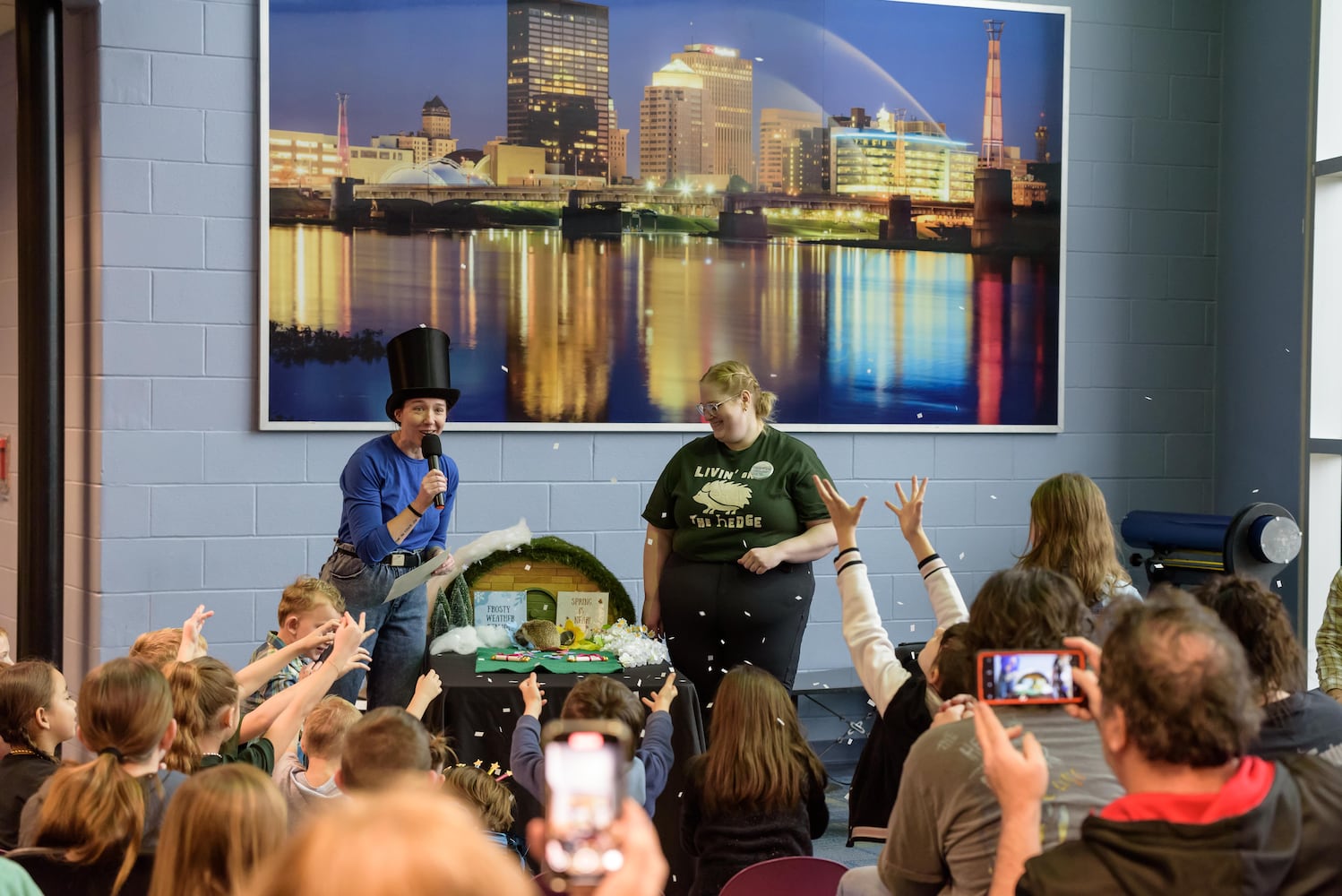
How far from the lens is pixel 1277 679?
2.01 metres

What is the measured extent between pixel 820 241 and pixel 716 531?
166 centimetres

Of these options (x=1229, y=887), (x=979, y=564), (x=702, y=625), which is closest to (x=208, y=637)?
(x=702, y=625)

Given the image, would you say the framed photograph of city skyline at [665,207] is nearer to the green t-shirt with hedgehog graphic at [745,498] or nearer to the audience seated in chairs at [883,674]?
the green t-shirt with hedgehog graphic at [745,498]

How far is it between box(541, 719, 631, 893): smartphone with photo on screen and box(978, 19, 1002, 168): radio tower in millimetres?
4734

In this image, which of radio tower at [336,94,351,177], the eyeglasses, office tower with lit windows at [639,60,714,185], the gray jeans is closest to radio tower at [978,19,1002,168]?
office tower with lit windows at [639,60,714,185]

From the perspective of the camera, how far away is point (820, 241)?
199 inches

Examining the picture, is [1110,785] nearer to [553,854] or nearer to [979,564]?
[553,854]

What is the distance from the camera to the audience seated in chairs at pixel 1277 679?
197cm

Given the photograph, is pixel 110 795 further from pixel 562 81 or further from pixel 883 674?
pixel 562 81

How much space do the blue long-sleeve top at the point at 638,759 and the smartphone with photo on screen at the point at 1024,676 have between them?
1.18 meters

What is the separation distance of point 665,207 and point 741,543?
1615mm

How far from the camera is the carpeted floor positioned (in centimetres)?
395

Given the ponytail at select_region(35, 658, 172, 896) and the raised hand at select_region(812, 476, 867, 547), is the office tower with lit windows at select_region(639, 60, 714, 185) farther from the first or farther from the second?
the ponytail at select_region(35, 658, 172, 896)

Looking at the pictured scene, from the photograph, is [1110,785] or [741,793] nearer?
[1110,785]
